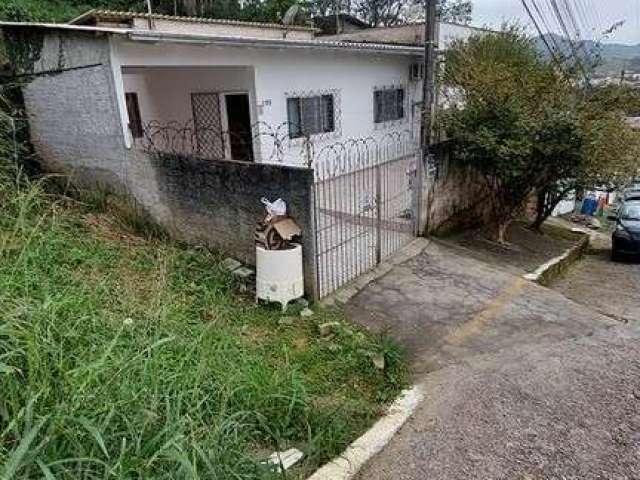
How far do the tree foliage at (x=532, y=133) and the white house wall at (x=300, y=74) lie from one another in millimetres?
2499

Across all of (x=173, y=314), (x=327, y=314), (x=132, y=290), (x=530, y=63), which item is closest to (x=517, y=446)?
(x=327, y=314)

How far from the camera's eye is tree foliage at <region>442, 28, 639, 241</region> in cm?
921

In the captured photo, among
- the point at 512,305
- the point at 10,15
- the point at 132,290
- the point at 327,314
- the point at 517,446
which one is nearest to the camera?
the point at 517,446

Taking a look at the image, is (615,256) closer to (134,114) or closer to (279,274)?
(279,274)

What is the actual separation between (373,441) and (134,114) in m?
10.0

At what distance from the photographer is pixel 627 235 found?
11844 mm

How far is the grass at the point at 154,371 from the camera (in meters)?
2.50

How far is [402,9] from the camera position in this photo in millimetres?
33875

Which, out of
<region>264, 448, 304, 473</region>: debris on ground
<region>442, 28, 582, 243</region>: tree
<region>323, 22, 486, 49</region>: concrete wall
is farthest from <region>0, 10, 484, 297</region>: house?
<region>264, 448, 304, 473</region>: debris on ground

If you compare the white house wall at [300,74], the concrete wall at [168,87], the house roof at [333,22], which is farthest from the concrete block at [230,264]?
the house roof at [333,22]

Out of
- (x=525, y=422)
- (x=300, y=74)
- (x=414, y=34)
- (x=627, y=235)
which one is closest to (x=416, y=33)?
(x=414, y=34)

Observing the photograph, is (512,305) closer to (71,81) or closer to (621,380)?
(621,380)

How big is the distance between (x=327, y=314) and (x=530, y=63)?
28.4 feet

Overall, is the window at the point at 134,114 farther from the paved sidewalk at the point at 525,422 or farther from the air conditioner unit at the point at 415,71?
the paved sidewalk at the point at 525,422
